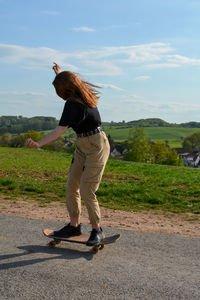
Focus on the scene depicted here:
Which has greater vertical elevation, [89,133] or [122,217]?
[89,133]

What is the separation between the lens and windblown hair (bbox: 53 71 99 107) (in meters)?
4.68

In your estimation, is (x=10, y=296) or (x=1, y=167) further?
(x=1, y=167)

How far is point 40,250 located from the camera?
4.92 metres

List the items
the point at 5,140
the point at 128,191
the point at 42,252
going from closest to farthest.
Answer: the point at 42,252 < the point at 128,191 < the point at 5,140

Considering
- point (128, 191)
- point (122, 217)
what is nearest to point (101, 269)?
point (122, 217)

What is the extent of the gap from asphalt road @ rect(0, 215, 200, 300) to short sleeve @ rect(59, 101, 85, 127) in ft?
5.72

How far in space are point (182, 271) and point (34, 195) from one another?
20.0 ft

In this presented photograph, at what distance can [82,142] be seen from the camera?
16.2 ft

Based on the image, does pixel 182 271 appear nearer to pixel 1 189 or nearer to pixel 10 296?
pixel 10 296

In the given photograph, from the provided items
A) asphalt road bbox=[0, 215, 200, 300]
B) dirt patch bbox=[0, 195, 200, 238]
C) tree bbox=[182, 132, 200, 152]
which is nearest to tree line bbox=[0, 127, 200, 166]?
tree bbox=[182, 132, 200, 152]

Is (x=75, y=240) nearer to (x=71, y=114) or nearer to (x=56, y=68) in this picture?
(x=71, y=114)

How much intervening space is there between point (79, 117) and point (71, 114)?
120mm

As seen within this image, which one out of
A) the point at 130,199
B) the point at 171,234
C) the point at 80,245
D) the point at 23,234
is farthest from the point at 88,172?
the point at 130,199

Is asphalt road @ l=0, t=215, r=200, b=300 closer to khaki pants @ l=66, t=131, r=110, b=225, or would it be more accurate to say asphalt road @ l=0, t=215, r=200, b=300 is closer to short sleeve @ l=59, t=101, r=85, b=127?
khaki pants @ l=66, t=131, r=110, b=225
